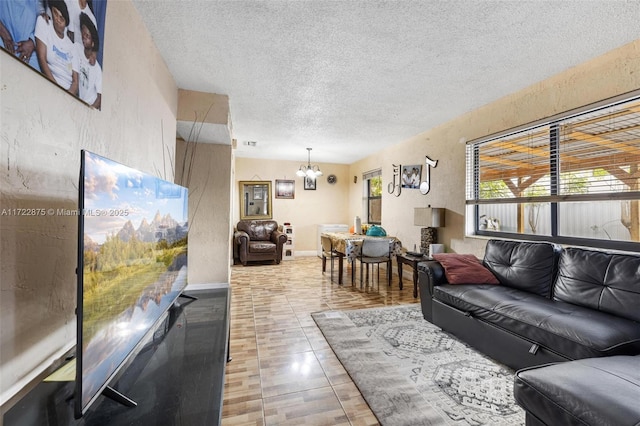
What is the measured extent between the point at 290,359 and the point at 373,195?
4.77 m

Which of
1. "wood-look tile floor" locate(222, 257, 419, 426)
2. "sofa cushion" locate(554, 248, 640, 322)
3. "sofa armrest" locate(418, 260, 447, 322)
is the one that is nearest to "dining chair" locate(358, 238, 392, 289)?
"wood-look tile floor" locate(222, 257, 419, 426)

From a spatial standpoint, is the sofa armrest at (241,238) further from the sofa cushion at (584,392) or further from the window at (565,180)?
the sofa cushion at (584,392)

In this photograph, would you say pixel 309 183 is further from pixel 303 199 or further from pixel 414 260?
pixel 414 260

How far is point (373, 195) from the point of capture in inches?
251

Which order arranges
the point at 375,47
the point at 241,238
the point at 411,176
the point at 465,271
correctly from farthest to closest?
the point at 241,238, the point at 411,176, the point at 465,271, the point at 375,47

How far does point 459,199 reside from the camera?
11.9ft

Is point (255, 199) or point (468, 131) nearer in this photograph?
point (468, 131)

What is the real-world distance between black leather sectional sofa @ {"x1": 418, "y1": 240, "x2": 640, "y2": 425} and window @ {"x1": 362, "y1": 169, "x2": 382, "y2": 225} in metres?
3.29

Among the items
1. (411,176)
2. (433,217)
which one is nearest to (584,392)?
(433,217)

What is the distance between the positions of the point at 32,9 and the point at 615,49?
11.7 feet

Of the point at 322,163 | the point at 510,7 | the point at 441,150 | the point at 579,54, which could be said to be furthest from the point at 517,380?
the point at 322,163

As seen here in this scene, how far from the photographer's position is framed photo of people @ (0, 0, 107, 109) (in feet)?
2.69

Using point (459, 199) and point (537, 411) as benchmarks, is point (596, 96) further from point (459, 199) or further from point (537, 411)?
point (537, 411)

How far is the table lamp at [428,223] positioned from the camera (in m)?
3.81
